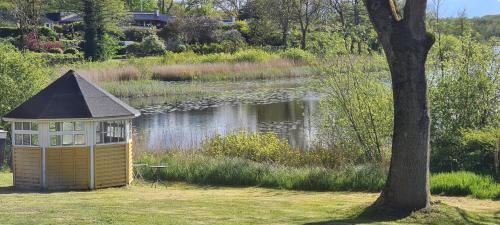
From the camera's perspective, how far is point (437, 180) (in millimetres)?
14297

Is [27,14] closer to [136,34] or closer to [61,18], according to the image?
[136,34]

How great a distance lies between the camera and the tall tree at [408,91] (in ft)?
32.4

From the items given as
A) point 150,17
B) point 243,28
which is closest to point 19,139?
point 243,28

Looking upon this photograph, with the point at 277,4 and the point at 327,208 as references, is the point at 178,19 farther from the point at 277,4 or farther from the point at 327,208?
the point at 327,208

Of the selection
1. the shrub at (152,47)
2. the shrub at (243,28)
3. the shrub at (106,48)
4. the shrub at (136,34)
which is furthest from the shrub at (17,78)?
the shrub at (243,28)

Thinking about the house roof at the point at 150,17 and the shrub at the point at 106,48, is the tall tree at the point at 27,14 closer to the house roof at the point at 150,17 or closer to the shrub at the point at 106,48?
the shrub at the point at 106,48

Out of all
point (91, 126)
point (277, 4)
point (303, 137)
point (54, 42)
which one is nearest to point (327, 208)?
point (91, 126)

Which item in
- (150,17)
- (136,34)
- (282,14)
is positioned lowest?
(136,34)

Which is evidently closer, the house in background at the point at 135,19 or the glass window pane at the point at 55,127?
the glass window pane at the point at 55,127

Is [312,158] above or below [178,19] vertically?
below

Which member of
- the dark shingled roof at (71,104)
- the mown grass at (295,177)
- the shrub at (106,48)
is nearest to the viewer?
the mown grass at (295,177)

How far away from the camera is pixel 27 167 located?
15.0 metres

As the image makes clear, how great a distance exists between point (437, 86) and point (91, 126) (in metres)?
8.15

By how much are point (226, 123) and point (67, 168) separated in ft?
45.1
